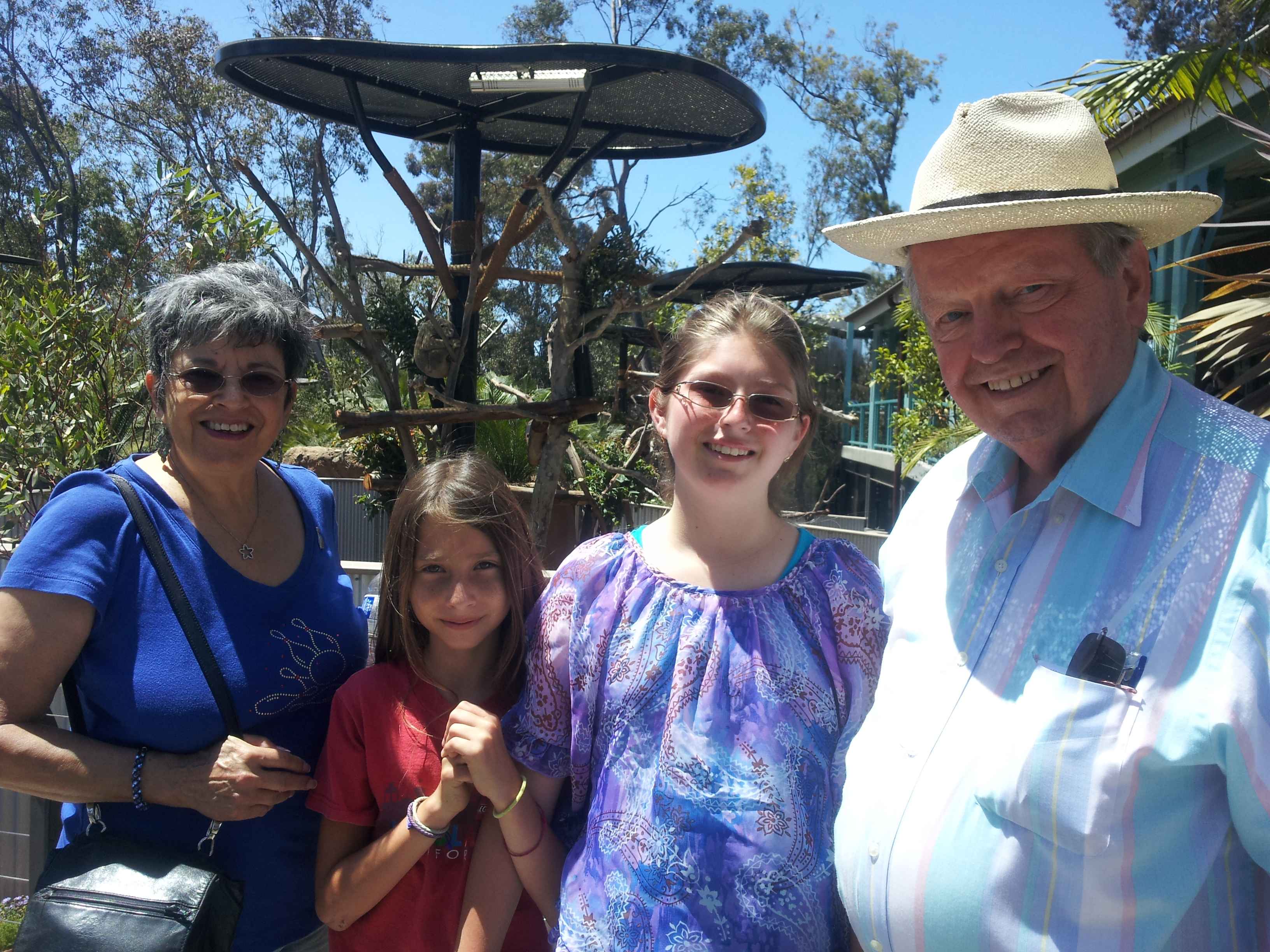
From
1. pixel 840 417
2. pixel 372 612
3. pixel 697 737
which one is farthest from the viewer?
pixel 840 417

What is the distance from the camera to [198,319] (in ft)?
6.78

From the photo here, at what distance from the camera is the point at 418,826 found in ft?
6.00

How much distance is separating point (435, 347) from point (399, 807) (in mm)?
2905

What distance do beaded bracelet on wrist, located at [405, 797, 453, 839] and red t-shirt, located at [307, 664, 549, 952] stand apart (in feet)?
0.30

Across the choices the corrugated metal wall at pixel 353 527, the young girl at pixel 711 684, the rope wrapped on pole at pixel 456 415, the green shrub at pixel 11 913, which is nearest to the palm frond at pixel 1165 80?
the rope wrapped on pole at pixel 456 415

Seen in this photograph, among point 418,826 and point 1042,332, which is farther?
point 418,826

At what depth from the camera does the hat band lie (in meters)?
1.55

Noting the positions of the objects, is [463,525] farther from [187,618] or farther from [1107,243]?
[1107,243]

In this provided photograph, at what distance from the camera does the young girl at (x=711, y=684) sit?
164cm

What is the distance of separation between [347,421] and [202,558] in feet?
8.15

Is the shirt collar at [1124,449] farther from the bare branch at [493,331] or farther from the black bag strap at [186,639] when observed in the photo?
the bare branch at [493,331]

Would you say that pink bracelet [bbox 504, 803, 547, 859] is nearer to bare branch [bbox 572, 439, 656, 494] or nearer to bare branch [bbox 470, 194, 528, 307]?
bare branch [bbox 470, 194, 528, 307]

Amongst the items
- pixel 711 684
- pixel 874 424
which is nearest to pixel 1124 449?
pixel 711 684

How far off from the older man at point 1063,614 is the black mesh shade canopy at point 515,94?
2127 mm
